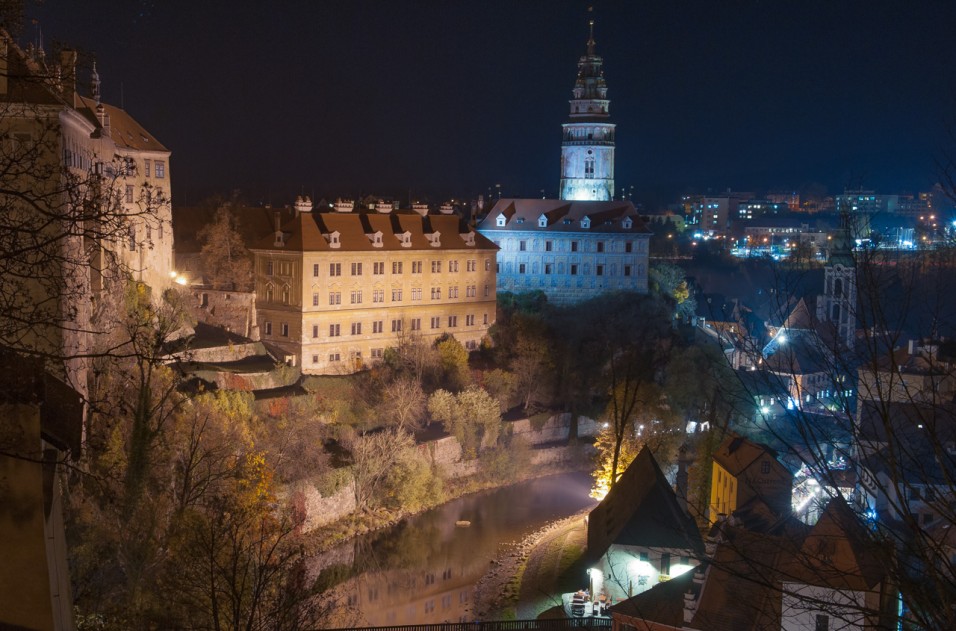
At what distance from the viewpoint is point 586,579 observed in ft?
63.3

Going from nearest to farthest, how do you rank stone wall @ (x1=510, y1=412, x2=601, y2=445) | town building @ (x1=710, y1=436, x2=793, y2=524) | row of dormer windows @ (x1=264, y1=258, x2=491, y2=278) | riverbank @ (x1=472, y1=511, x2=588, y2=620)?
riverbank @ (x1=472, y1=511, x2=588, y2=620), town building @ (x1=710, y1=436, x2=793, y2=524), stone wall @ (x1=510, y1=412, x2=601, y2=445), row of dormer windows @ (x1=264, y1=258, x2=491, y2=278)

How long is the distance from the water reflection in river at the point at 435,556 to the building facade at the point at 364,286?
21.4 ft

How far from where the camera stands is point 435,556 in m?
21.5

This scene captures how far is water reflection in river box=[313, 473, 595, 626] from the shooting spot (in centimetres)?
1888

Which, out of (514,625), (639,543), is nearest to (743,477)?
(639,543)

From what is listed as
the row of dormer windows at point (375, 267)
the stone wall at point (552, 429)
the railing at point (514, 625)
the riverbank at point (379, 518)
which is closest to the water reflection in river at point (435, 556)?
the riverbank at point (379, 518)

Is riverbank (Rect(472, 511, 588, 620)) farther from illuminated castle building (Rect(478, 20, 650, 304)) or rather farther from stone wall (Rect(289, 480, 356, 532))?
illuminated castle building (Rect(478, 20, 650, 304))

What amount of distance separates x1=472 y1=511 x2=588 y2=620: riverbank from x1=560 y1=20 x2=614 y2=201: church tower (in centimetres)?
2542

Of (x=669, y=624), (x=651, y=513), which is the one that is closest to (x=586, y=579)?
(x=651, y=513)

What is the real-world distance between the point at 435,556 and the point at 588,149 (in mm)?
28531

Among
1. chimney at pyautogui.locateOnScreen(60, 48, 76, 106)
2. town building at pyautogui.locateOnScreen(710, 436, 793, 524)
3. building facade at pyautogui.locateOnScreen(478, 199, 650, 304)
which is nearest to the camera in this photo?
chimney at pyautogui.locateOnScreen(60, 48, 76, 106)

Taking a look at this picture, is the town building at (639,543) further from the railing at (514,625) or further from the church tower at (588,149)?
the church tower at (588,149)

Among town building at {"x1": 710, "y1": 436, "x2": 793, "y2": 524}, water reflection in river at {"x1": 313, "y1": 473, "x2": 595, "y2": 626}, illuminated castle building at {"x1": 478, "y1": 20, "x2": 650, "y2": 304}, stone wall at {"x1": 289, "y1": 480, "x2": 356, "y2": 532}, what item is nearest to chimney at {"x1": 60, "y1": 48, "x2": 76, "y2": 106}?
water reflection in river at {"x1": 313, "y1": 473, "x2": 595, "y2": 626}

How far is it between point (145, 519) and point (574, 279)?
2848 cm
